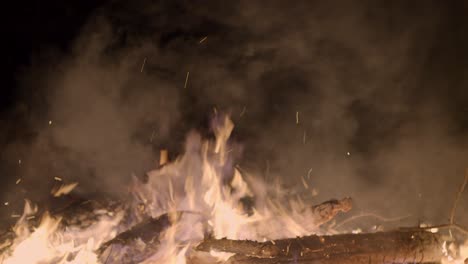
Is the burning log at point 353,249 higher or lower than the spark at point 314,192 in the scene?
higher

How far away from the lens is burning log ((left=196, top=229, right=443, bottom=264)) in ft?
9.76

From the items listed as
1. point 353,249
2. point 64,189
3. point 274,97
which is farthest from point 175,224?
point 274,97

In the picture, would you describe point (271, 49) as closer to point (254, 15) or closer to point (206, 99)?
point (254, 15)

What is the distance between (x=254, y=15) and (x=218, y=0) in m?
0.54

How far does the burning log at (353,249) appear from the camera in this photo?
2975 mm

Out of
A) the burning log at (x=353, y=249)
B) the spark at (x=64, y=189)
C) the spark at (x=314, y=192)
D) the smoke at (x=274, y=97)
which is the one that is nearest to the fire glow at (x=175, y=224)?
the burning log at (x=353, y=249)

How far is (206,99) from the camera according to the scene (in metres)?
6.09

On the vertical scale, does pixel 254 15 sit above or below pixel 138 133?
above

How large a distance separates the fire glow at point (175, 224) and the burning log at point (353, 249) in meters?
0.13

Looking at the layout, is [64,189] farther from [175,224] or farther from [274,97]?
[274,97]

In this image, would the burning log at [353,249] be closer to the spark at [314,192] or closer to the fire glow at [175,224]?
the fire glow at [175,224]

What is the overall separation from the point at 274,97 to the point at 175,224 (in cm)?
281

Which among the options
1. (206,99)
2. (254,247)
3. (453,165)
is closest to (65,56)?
(206,99)

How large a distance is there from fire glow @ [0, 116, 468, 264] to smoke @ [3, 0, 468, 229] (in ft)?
2.89
